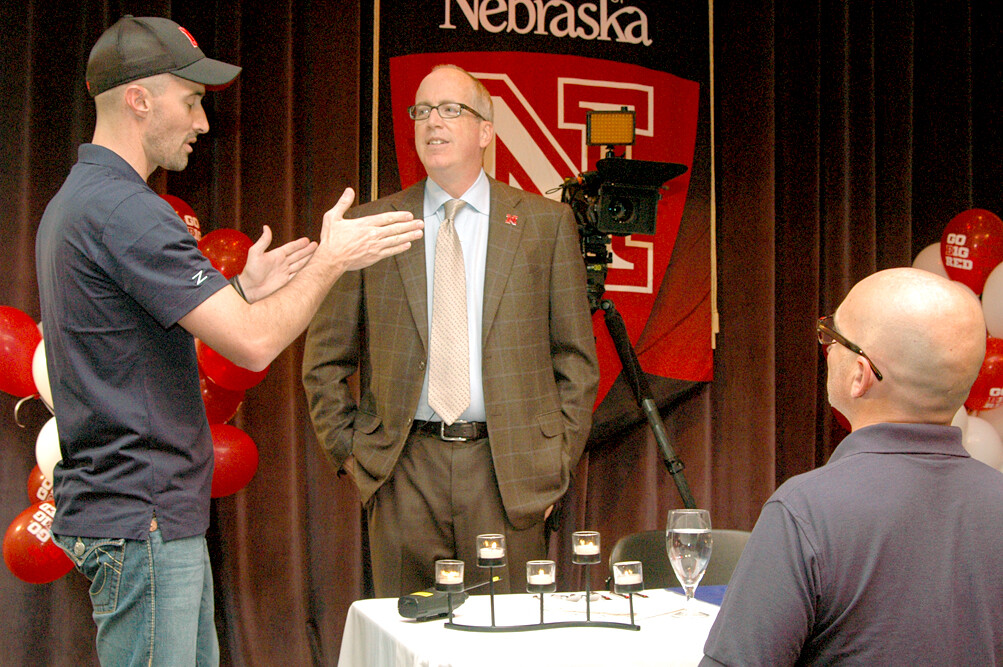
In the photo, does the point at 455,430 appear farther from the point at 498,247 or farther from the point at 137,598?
the point at 137,598

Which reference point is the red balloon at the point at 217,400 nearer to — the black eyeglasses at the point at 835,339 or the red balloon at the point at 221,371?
the red balloon at the point at 221,371

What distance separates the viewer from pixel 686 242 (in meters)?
3.69

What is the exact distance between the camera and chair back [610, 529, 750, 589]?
2240 millimetres

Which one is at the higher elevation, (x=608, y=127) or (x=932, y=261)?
(x=608, y=127)

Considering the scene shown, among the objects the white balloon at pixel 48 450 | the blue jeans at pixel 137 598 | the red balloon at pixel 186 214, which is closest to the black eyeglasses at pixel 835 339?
the blue jeans at pixel 137 598

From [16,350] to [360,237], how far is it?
4.50ft

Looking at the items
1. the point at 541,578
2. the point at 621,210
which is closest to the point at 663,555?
the point at 541,578

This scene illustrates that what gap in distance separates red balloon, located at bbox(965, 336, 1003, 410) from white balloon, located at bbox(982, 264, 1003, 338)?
1.9 inches

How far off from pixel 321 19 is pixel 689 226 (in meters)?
1.66

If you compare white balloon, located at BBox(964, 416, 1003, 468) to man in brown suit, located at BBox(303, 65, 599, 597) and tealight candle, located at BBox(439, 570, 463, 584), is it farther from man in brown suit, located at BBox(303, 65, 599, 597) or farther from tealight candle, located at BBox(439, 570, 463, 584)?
tealight candle, located at BBox(439, 570, 463, 584)

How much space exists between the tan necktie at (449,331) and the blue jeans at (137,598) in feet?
3.30

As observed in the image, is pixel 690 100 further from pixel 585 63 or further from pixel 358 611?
pixel 358 611

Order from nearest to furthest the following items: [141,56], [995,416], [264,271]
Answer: [141,56], [264,271], [995,416]

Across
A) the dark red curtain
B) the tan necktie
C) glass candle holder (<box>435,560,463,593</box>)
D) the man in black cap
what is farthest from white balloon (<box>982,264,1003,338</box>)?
the man in black cap
